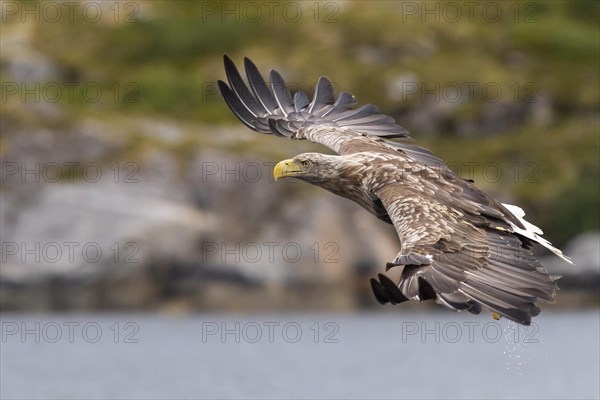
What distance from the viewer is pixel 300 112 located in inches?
648

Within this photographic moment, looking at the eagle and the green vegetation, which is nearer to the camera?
the eagle

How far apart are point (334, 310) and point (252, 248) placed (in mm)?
3329

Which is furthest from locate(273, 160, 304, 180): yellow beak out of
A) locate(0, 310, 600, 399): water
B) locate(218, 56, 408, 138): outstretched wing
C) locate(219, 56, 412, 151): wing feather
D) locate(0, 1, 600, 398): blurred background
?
locate(0, 1, 600, 398): blurred background

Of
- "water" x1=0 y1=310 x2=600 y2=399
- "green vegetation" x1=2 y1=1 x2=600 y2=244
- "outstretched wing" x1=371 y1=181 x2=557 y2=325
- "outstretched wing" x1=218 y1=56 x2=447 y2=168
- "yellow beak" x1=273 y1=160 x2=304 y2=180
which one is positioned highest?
"outstretched wing" x1=218 y1=56 x2=447 y2=168

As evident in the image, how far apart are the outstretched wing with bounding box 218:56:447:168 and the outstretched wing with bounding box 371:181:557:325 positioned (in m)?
2.88

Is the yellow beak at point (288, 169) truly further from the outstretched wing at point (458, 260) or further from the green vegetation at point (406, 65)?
the green vegetation at point (406, 65)

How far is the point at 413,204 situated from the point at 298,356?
24.6 metres

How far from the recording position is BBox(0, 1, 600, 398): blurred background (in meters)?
34.2

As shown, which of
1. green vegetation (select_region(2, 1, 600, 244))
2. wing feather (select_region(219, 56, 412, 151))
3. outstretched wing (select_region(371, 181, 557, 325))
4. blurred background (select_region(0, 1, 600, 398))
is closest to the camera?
outstretched wing (select_region(371, 181, 557, 325))

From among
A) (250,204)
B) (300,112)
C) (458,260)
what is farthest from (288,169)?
(250,204)

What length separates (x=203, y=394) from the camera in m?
26.6

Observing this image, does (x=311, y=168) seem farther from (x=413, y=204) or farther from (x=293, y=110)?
(x=293, y=110)

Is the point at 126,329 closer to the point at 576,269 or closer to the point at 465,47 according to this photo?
the point at 576,269

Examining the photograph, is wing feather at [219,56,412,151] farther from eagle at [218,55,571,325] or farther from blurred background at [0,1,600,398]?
blurred background at [0,1,600,398]
